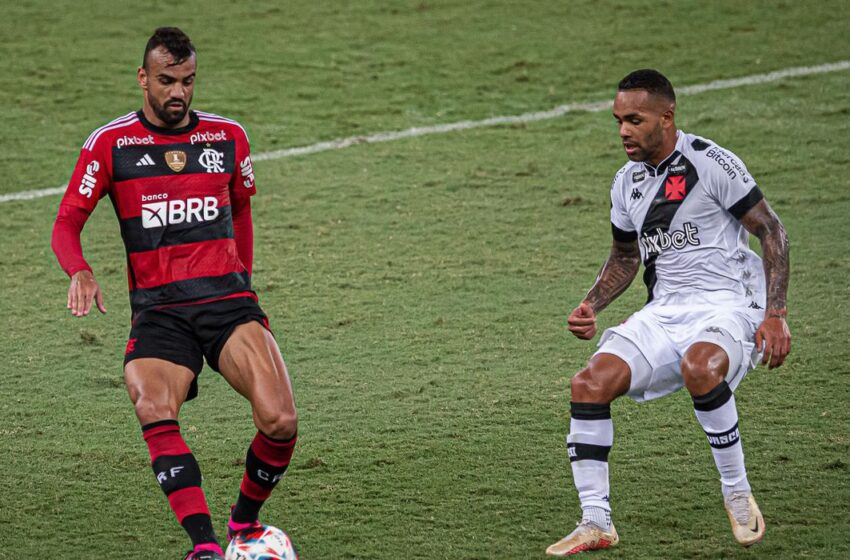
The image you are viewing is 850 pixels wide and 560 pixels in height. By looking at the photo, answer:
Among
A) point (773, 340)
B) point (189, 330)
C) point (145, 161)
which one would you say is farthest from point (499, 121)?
point (773, 340)

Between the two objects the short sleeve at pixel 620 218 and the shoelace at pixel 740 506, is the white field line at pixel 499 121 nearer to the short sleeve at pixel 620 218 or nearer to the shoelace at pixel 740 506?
the short sleeve at pixel 620 218

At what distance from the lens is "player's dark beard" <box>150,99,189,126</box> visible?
190 inches

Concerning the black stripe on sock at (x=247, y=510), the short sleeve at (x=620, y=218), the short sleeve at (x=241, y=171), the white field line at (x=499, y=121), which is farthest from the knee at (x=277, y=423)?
the white field line at (x=499, y=121)

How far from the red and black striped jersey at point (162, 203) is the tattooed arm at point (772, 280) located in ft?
6.24

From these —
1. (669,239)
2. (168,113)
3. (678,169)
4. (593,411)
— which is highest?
(168,113)

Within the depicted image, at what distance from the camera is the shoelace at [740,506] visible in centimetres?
457

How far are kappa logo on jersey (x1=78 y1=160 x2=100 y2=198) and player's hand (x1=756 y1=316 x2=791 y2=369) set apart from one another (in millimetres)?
2431

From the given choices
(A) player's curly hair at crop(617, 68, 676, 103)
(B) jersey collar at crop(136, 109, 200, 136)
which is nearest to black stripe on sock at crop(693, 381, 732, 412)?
(A) player's curly hair at crop(617, 68, 676, 103)

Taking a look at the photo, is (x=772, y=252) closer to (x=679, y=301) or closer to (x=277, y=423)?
(x=679, y=301)

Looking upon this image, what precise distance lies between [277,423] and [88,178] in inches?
45.0

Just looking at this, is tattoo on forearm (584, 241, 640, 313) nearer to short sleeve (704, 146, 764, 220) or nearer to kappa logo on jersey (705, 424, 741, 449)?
short sleeve (704, 146, 764, 220)

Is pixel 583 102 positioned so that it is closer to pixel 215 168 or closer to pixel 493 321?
pixel 493 321

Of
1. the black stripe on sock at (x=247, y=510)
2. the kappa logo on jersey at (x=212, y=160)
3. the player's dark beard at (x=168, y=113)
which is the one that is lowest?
the black stripe on sock at (x=247, y=510)

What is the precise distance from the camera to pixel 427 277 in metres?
7.92
